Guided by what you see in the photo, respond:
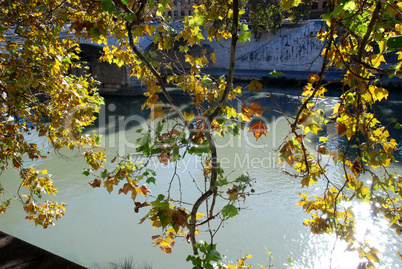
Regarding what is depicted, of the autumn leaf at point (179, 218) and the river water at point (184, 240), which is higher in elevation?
the autumn leaf at point (179, 218)

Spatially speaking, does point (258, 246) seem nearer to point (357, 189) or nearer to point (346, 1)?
point (357, 189)

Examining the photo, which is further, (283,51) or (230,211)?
(283,51)

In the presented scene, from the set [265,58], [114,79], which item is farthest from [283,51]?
[114,79]

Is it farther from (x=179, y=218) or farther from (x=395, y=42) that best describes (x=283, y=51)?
(x=395, y=42)

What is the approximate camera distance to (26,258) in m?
1.09

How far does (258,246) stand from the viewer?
2805 mm

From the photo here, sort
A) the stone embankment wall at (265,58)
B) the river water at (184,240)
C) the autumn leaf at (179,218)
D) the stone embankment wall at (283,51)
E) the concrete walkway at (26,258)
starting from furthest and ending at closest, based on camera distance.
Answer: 1. the stone embankment wall at (283,51)
2. the stone embankment wall at (265,58)
3. the river water at (184,240)
4. the concrete walkway at (26,258)
5. the autumn leaf at (179,218)

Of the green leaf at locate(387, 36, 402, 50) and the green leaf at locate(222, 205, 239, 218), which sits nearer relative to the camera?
the green leaf at locate(387, 36, 402, 50)

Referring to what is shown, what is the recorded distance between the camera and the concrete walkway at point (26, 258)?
1.05m

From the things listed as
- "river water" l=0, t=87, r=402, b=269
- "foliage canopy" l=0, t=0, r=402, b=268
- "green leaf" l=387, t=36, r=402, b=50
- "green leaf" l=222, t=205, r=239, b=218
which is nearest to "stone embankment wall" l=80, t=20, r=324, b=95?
"river water" l=0, t=87, r=402, b=269

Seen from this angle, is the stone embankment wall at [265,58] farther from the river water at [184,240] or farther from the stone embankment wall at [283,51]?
the river water at [184,240]

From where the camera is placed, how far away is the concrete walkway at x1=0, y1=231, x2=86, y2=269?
1052 millimetres

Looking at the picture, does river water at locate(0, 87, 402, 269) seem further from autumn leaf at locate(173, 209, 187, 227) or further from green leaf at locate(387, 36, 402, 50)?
green leaf at locate(387, 36, 402, 50)

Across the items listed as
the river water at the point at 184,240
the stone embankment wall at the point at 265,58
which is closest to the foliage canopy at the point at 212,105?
the river water at the point at 184,240
